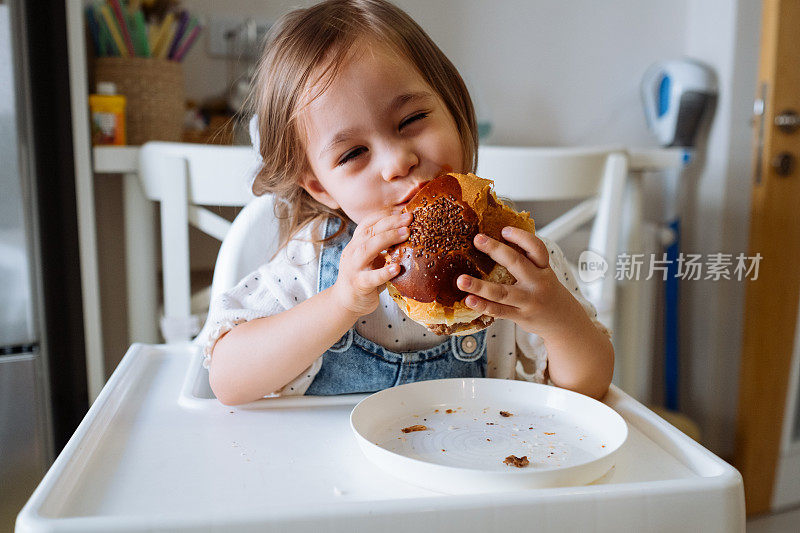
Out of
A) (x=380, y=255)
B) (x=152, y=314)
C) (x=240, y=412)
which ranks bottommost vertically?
(x=152, y=314)

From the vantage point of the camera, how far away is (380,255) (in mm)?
633

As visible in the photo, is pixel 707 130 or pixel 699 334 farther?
pixel 699 334

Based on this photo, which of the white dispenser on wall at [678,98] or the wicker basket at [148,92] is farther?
the white dispenser on wall at [678,98]

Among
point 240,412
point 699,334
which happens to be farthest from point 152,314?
point 699,334

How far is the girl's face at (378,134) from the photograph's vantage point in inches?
28.1

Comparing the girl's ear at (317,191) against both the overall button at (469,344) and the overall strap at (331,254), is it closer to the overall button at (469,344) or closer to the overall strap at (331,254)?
the overall strap at (331,254)

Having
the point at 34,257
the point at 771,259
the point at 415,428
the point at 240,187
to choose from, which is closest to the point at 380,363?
the point at 415,428

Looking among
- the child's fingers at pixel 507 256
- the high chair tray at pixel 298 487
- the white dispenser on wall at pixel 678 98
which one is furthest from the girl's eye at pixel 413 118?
the white dispenser on wall at pixel 678 98

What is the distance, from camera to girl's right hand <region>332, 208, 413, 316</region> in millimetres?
605

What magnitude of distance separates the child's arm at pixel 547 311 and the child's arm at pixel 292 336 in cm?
12

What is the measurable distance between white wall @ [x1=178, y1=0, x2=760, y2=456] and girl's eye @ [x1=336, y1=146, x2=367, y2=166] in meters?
1.22

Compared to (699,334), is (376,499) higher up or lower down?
higher up

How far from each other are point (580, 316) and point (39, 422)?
125cm

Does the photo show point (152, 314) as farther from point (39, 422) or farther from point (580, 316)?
point (580, 316)
